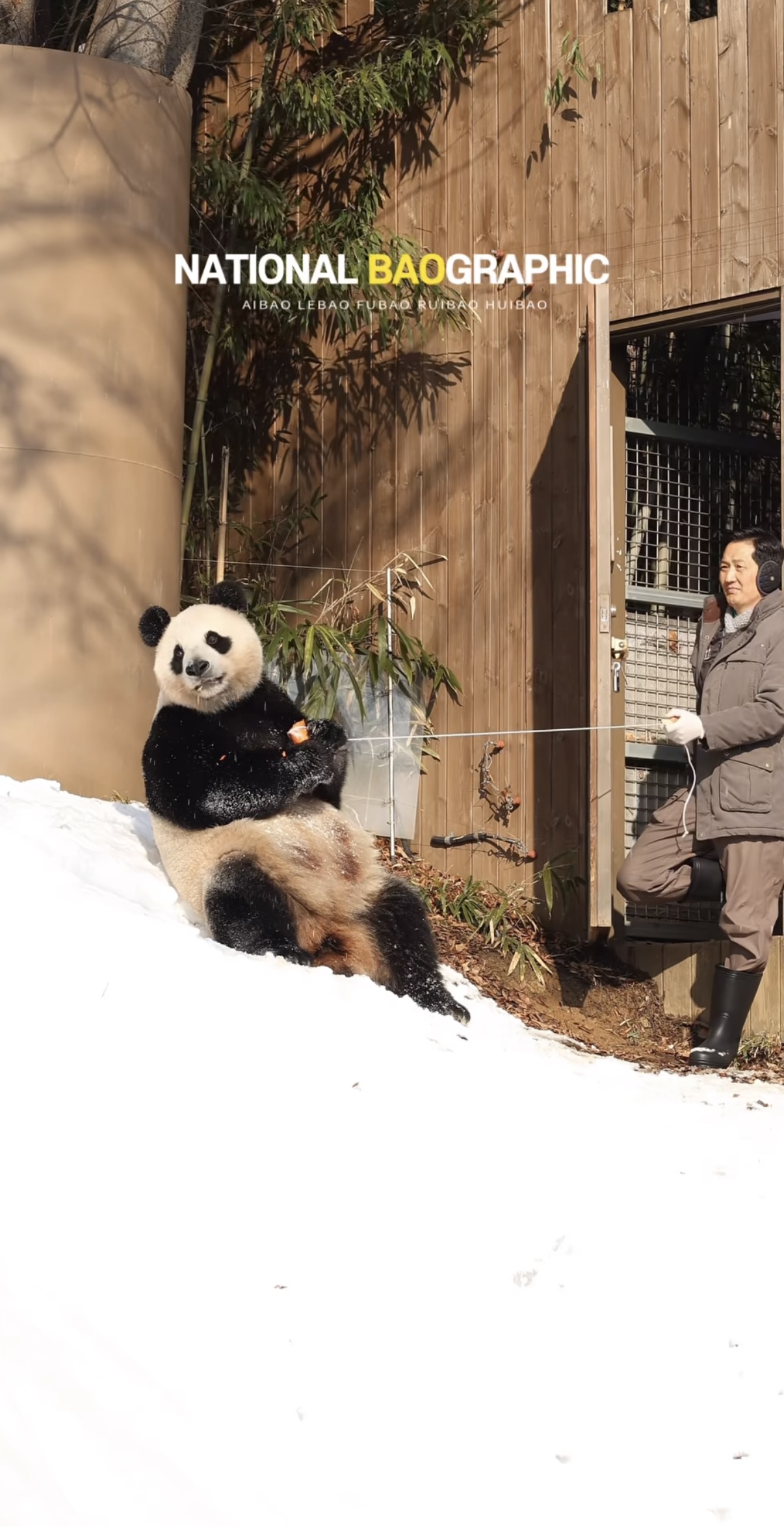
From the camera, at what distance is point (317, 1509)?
7.09 feet

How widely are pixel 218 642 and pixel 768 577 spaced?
178 centimetres

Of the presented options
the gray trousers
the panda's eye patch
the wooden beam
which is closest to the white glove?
the gray trousers

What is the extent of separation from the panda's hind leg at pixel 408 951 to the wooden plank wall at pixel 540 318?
5.35 ft

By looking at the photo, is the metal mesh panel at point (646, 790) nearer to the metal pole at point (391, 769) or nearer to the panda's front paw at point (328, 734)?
the metal pole at point (391, 769)

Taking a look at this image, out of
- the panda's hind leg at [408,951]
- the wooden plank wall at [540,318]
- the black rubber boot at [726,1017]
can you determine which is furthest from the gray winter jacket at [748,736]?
the panda's hind leg at [408,951]

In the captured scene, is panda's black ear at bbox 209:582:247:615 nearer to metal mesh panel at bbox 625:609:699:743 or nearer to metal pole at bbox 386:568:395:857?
metal pole at bbox 386:568:395:857

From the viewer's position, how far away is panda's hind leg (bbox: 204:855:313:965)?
3.61 meters

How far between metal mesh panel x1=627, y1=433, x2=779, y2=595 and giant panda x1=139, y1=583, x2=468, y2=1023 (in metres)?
2.71

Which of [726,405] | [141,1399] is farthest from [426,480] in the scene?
[141,1399]

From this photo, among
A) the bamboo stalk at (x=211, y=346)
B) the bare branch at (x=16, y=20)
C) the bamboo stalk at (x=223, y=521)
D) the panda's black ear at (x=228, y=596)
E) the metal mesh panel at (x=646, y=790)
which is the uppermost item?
the bare branch at (x=16, y=20)

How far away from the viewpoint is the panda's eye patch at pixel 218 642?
12.3 feet

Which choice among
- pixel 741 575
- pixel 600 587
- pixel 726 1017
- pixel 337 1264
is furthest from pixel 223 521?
pixel 337 1264

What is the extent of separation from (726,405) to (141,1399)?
531 centimetres

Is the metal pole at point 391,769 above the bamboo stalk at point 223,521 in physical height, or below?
below
